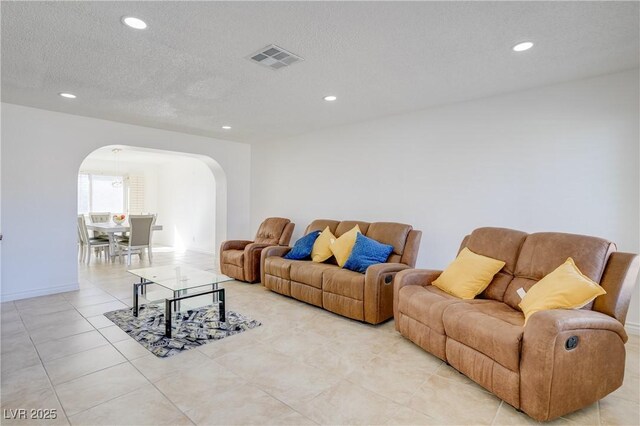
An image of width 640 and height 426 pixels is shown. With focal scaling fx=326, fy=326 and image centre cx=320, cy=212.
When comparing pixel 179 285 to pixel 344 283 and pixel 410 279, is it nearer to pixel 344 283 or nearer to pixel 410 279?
pixel 344 283

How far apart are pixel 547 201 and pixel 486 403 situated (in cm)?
215

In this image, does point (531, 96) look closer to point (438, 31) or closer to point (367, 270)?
point (438, 31)

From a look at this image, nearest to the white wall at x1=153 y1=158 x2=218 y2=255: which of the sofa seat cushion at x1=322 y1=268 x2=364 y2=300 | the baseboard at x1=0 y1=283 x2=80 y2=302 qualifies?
the baseboard at x1=0 y1=283 x2=80 y2=302

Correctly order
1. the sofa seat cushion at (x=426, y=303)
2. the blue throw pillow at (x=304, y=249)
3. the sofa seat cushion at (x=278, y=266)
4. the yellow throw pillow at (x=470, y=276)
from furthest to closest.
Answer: the blue throw pillow at (x=304, y=249), the sofa seat cushion at (x=278, y=266), the yellow throw pillow at (x=470, y=276), the sofa seat cushion at (x=426, y=303)

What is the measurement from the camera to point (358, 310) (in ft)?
10.8

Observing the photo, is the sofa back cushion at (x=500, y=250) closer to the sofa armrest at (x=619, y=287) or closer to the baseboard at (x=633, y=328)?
the sofa armrest at (x=619, y=287)

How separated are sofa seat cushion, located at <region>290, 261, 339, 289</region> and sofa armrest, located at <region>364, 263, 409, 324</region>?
2.05 ft

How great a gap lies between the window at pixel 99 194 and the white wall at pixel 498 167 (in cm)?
674

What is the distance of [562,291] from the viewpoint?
209 centimetres

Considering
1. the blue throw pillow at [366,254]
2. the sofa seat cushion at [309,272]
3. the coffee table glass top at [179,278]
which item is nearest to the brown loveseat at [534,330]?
the blue throw pillow at [366,254]

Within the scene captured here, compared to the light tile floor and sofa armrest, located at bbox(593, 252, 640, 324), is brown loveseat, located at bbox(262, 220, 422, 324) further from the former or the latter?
sofa armrest, located at bbox(593, 252, 640, 324)

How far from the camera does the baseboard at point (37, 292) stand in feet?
12.8

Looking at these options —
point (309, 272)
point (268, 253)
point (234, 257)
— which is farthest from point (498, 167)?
point (234, 257)

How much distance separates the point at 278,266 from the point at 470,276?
7.63 ft
